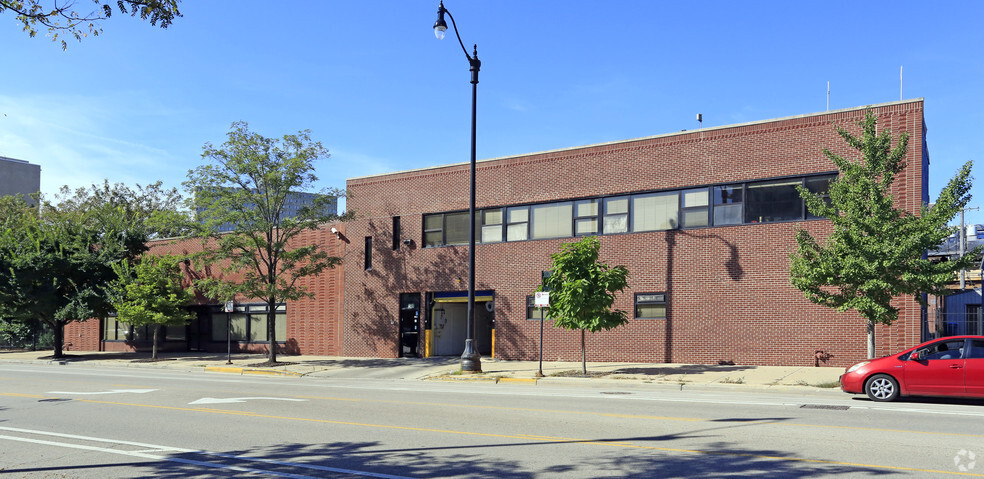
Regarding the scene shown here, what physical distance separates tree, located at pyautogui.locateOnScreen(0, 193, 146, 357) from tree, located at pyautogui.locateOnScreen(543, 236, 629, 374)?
2134 cm

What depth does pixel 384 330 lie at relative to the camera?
1177 inches

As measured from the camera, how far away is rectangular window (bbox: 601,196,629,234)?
82.4 ft

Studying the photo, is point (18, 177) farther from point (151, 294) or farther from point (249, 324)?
point (151, 294)

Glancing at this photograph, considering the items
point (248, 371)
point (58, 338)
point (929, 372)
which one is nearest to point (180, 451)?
point (929, 372)

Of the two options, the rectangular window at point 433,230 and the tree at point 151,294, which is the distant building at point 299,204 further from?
the tree at point 151,294

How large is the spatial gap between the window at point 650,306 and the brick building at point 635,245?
0.04 metres

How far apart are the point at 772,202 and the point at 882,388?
28.4 feet

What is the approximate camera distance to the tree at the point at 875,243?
16.9 meters

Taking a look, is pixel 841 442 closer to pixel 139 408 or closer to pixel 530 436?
pixel 530 436

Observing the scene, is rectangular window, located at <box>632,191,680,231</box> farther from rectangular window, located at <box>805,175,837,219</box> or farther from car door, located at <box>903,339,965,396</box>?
car door, located at <box>903,339,965,396</box>

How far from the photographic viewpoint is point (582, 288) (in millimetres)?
20688

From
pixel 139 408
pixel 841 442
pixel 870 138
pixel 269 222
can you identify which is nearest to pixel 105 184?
pixel 269 222

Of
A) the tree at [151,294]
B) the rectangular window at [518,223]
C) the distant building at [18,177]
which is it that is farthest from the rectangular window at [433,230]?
the distant building at [18,177]

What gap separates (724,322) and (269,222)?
15608mm
